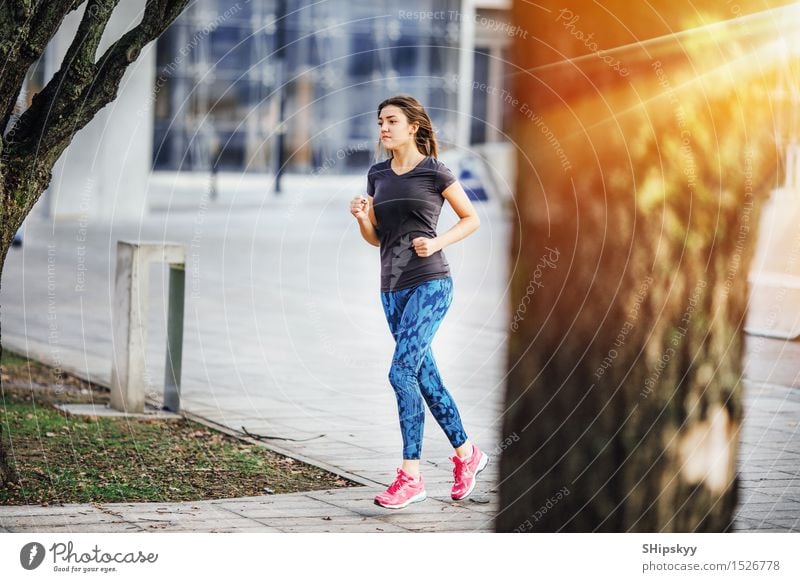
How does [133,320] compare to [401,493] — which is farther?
[133,320]

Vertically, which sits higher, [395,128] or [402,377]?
[395,128]

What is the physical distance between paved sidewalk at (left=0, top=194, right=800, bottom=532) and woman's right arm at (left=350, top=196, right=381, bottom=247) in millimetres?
1109

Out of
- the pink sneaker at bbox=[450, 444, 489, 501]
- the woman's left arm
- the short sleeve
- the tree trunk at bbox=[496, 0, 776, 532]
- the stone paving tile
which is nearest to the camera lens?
the tree trunk at bbox=[496, 0, 776, 532]

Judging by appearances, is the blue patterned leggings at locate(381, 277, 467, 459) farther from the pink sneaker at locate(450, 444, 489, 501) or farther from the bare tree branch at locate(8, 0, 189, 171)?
the bare tree branch at locate(8, 0, 189, 171)

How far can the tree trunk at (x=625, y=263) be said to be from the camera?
4719mm

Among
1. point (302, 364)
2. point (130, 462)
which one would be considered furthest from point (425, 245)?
point (302, 364)

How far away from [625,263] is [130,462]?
2599mm

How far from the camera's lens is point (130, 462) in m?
6.18

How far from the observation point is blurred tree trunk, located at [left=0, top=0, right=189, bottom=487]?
523 centimetres

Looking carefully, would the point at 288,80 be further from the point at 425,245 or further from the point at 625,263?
the point at 625,263

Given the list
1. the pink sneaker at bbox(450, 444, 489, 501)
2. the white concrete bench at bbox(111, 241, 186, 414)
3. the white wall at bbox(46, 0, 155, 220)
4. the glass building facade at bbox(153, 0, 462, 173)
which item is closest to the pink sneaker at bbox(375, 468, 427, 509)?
the pink sneaker at bbox(450, 444, 489, 501)

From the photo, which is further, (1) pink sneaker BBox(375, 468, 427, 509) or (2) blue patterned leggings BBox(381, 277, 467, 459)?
(1) pink sneaker BBox(375, 468, 427, 509)

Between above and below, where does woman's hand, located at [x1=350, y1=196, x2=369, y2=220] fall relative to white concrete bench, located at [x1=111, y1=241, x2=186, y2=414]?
above
